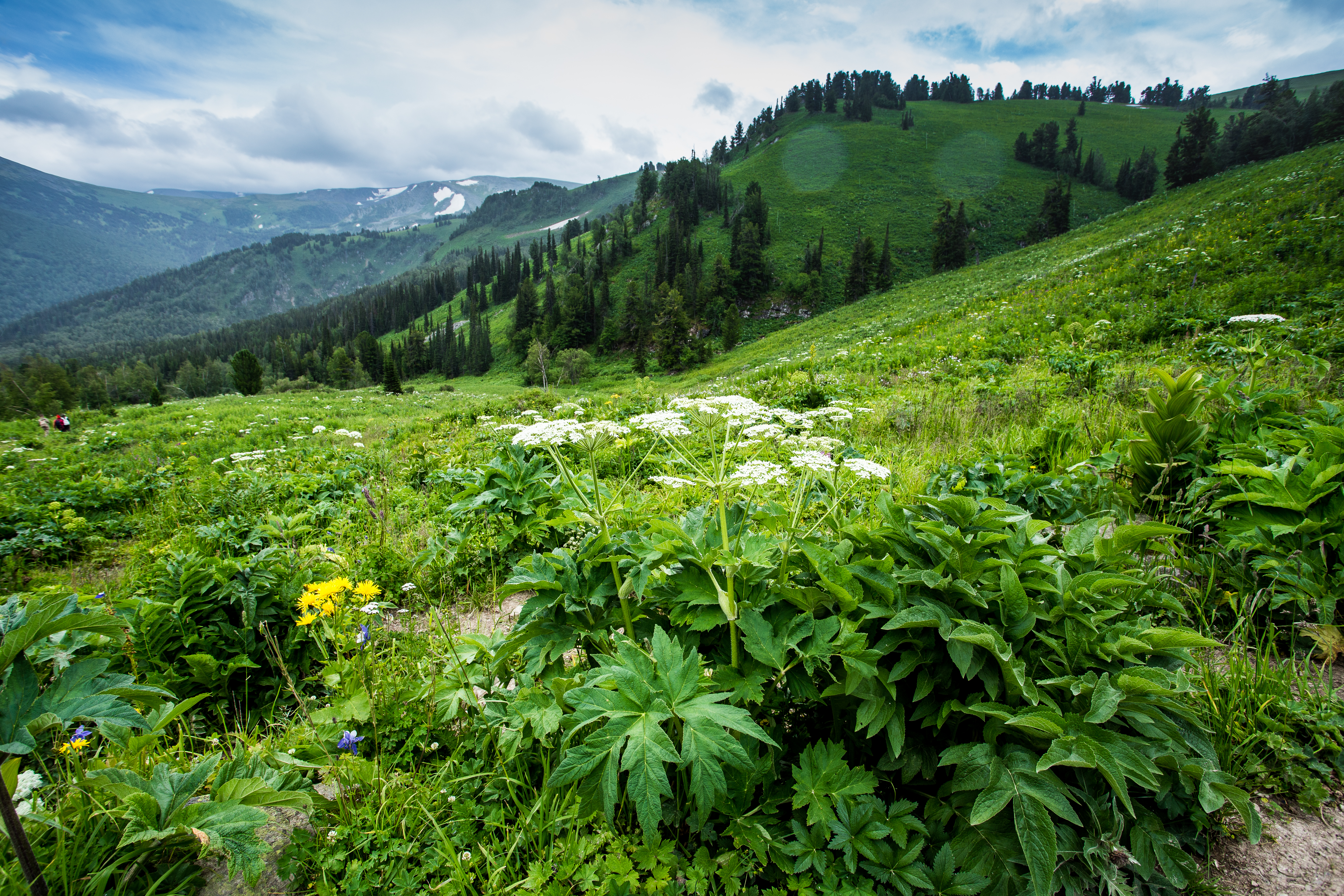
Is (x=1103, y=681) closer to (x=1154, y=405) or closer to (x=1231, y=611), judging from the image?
(x=1231, y=611)

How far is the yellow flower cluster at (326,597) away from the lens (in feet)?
9.76

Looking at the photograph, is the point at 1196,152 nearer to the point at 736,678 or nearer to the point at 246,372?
the point at 736,678

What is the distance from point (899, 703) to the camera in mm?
2129

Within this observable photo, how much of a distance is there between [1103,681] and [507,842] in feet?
8.31

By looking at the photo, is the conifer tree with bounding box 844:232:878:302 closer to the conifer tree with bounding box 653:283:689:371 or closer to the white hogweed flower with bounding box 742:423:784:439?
the conifer tree with bounding box 653:283:689:371

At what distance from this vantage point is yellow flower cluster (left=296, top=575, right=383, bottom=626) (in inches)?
117

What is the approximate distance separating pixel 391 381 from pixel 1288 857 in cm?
7828

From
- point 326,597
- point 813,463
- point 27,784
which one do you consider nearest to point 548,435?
point 813,463

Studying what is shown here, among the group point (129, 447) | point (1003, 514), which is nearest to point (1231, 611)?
point (1003, 514)

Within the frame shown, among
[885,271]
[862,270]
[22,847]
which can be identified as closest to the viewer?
[22,847]

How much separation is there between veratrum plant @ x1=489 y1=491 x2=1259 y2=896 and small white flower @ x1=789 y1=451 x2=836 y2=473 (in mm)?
328

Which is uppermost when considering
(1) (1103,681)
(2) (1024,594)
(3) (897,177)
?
(3) (897,177)

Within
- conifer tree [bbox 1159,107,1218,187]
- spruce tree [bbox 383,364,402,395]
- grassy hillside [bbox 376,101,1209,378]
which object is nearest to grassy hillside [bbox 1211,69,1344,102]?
grassy hillside [bbox 376,101,1209,378]

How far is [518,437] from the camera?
3.19m
